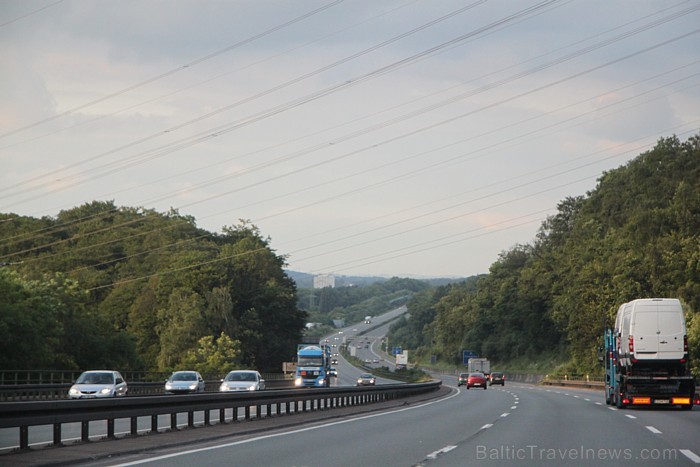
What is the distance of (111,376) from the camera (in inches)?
1603

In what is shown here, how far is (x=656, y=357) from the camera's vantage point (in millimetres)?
34719

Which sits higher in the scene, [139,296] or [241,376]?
[139,296]

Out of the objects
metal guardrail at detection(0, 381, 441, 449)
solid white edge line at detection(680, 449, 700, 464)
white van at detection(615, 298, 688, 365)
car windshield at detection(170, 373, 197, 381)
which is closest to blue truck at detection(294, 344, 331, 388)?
car windshield at detection(170, 373, 197, 381)

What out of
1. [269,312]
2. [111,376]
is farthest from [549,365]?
[111,376]

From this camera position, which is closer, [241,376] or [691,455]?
[691,455]

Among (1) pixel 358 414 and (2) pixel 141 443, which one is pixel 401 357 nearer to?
(1) pixel 358 414

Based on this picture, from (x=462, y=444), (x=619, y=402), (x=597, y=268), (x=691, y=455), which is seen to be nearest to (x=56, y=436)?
(x=462, y=444)

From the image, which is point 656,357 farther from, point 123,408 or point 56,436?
point 56,436

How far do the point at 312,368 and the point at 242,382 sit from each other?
1264 inches

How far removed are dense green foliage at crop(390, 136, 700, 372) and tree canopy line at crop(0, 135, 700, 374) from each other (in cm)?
21

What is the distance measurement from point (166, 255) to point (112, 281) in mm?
8911

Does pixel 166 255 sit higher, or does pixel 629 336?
pixel 166 255

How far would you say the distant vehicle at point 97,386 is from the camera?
38406mm

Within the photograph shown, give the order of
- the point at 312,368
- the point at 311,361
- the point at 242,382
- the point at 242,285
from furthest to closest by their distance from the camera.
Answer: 1. the point at 242,285
2. the point at 311,361
3. the point at 312,368
4. the point at 242,382
